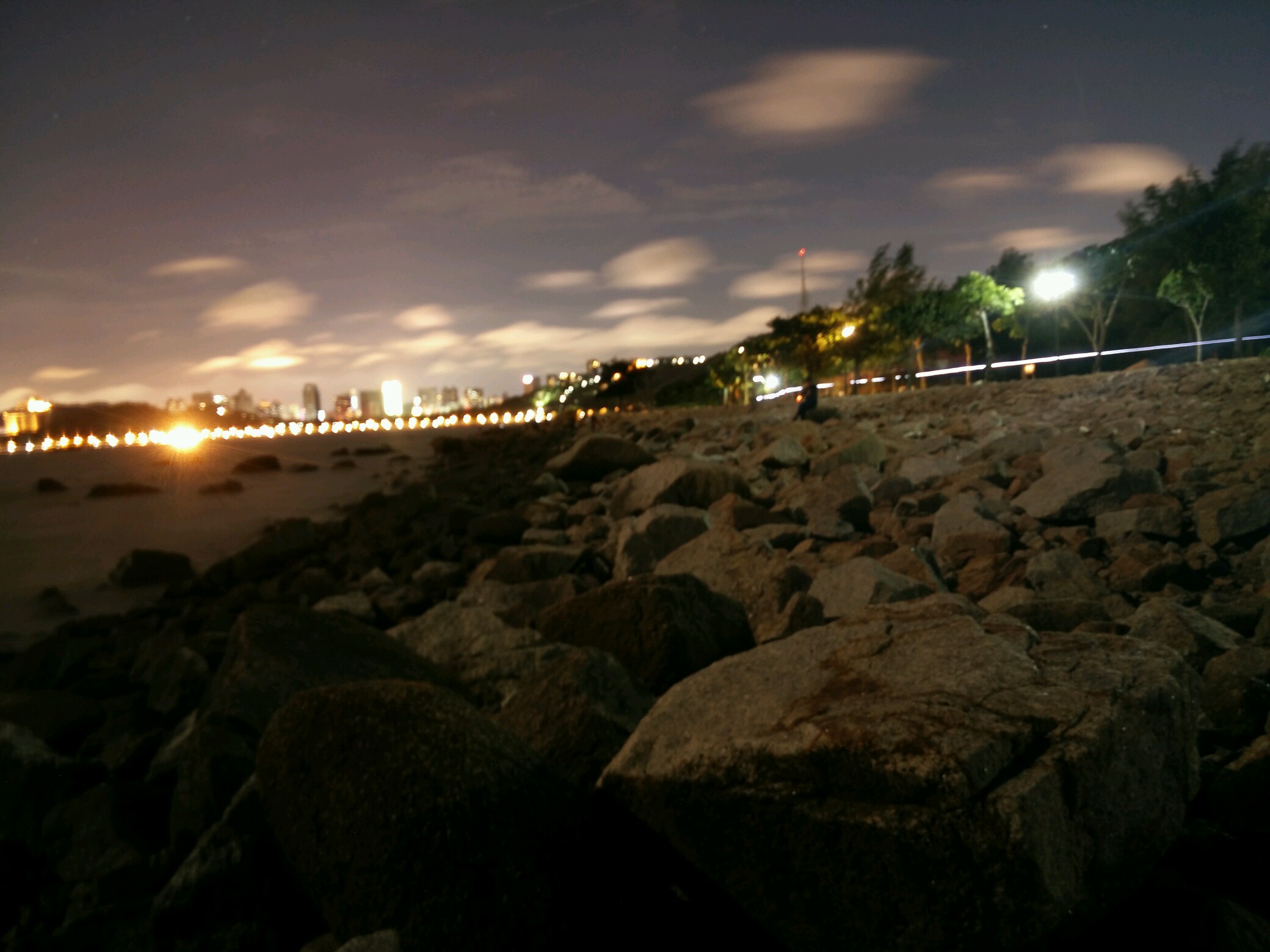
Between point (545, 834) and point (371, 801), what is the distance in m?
0.56

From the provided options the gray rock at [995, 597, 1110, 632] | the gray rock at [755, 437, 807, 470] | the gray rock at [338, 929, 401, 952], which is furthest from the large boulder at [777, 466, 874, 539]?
the gray rock at [338, 929, 401, 952]

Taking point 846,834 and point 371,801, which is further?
point 371,801

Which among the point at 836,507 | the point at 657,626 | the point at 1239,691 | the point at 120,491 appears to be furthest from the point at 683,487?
the point at 120,491

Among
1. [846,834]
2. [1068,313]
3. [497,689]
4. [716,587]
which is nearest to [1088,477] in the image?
[716,587]

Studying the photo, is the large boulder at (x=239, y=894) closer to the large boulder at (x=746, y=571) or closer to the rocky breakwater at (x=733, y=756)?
the rocky breakwater at (x=733, y=756)

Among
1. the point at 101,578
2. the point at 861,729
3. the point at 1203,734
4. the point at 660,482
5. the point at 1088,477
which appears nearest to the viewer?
the point at 861,729

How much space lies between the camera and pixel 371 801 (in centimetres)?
258

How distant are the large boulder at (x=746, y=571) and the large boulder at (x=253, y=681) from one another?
5.84 ft

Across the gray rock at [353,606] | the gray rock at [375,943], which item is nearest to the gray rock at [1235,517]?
the gray rock at [375,943]

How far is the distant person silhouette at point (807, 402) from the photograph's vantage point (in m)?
16.1

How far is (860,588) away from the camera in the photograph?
4805mm

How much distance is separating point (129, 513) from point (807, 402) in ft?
51.2

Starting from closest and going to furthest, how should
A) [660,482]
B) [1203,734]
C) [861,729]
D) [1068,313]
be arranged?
[861,729], [1203,734], [660,482], [1068,313]

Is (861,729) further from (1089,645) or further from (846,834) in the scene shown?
(1089,645)
